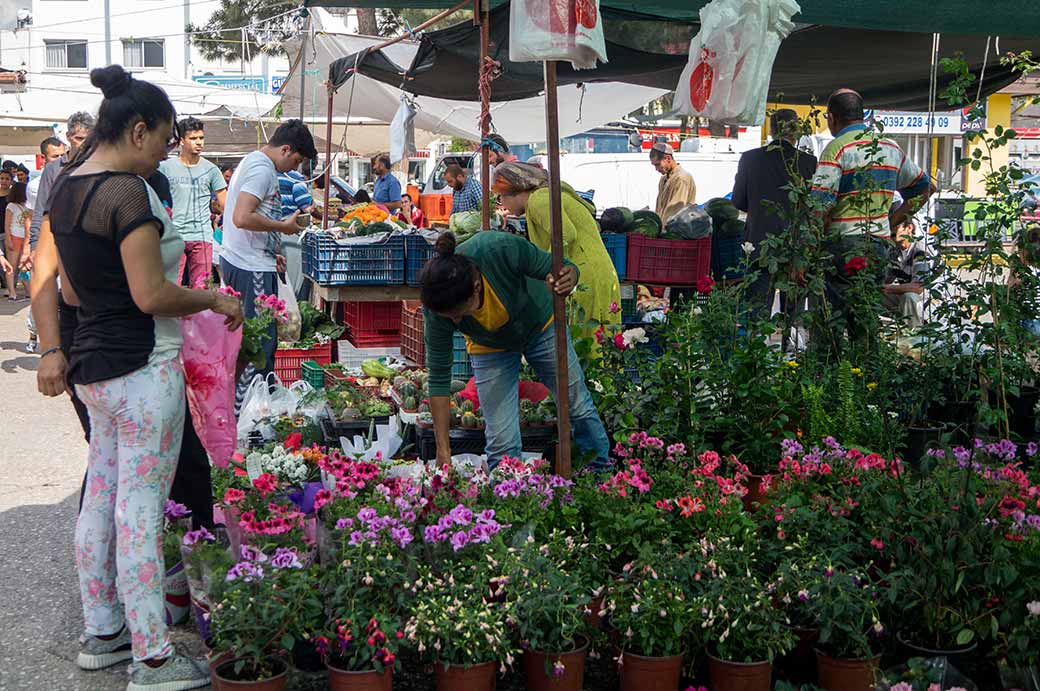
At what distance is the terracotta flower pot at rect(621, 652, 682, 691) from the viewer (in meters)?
3.43

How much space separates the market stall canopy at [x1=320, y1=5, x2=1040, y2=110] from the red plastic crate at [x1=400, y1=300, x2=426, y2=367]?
1697mm

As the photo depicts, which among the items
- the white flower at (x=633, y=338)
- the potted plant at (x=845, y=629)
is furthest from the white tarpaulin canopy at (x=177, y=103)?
the potted plant at (x=845, y=629)

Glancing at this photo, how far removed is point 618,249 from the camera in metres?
8.47

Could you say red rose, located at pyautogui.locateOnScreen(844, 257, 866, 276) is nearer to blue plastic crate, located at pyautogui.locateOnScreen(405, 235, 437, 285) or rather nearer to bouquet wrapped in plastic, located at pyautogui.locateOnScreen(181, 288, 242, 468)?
blue plastic crate, located at pyautogui.locateOnScreen(405, 235, 437, 285)

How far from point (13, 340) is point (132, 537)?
984 cm

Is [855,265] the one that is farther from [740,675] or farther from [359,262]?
[359,262]

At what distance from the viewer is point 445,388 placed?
14.7 ft

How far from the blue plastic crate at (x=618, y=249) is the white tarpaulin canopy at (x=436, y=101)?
2.62 meters

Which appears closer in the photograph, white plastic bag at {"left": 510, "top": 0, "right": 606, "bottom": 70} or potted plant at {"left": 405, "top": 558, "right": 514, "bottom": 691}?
potted plant at {"left": 405, "top": 558, "right": 514, "bottom": 691}

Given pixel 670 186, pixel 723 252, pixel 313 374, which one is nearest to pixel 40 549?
pixel 313 374

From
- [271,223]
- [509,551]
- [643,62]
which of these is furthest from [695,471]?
[643,62]

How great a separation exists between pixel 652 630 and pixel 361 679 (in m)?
0.91

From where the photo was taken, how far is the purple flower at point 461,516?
11.9 ft

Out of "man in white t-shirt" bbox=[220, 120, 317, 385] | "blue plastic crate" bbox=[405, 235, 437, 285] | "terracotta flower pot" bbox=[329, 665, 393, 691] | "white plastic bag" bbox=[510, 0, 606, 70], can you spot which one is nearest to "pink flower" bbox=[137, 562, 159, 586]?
"terracotta flower pot" bbox=[329, 665, 393, 691]
